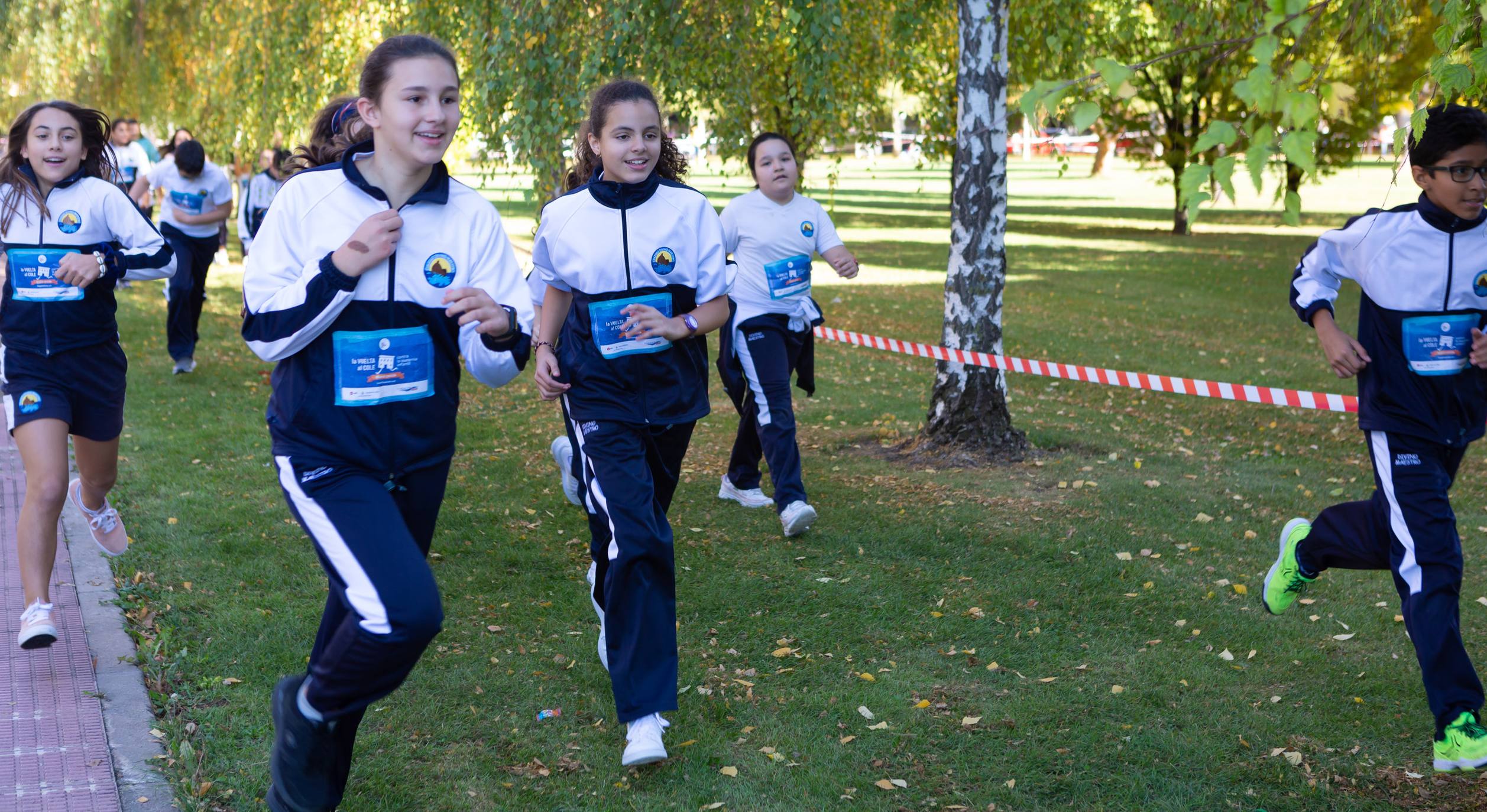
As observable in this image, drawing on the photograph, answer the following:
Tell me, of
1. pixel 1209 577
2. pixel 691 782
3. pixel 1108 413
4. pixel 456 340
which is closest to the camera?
pixel 456 340

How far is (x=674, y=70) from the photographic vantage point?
889 centimetres

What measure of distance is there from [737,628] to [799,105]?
4956 mm

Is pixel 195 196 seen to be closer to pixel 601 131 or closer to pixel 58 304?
pixel 58 304

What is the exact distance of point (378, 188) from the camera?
3.27 meters

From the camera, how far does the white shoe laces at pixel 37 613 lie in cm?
478

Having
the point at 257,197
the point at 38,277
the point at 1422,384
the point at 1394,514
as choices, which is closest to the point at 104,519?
the point at 38,277

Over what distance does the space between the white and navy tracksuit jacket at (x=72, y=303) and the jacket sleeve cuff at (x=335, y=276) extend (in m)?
2.47

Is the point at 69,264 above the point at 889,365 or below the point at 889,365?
above

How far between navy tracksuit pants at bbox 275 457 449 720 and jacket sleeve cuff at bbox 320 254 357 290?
46 centimetres

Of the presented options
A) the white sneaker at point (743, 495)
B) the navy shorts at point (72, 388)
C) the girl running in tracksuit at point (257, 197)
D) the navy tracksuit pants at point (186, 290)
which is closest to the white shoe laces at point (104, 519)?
the navy shorts at point (72, 388)

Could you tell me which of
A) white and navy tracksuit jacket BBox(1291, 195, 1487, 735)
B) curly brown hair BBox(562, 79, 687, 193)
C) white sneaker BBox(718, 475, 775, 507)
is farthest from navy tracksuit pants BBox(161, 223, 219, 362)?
white and navy tracksuit jacket BBox(1291, 195, 1487, 735)

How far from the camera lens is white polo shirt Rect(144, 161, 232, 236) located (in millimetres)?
11695

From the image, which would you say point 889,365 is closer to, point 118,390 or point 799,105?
point 799,105

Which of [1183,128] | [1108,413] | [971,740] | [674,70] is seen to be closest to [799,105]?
[674,70]
